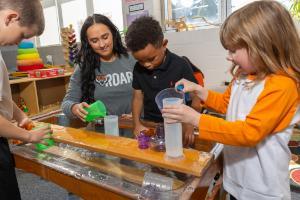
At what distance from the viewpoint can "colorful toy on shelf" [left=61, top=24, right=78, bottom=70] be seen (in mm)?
2834

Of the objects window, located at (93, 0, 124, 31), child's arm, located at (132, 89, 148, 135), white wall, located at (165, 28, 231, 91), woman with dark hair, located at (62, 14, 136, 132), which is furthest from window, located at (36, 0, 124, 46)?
child's arm, located at (132, 89, 148, 135)

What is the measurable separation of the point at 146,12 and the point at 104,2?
33.0 inches

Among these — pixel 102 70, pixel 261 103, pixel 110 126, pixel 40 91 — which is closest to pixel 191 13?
pixel 102 70

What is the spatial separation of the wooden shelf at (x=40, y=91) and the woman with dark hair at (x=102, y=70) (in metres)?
1.23

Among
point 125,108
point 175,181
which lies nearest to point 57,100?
point 125,108

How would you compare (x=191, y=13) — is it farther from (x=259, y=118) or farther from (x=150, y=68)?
(x=259, y=118)

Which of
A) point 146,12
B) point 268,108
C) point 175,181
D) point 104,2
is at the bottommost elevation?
point 175,181

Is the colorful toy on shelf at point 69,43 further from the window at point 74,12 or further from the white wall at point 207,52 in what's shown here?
the white wall at point 207,52

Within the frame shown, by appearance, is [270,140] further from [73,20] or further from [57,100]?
[73,20]

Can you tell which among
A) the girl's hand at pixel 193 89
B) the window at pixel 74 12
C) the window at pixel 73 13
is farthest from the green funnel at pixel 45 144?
the window at pixel 74 12

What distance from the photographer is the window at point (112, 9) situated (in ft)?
10.3

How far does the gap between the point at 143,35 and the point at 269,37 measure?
53 centimetres

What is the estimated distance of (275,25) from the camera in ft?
2.26

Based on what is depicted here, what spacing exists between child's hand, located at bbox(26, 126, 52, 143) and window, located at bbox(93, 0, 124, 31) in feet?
7.42
